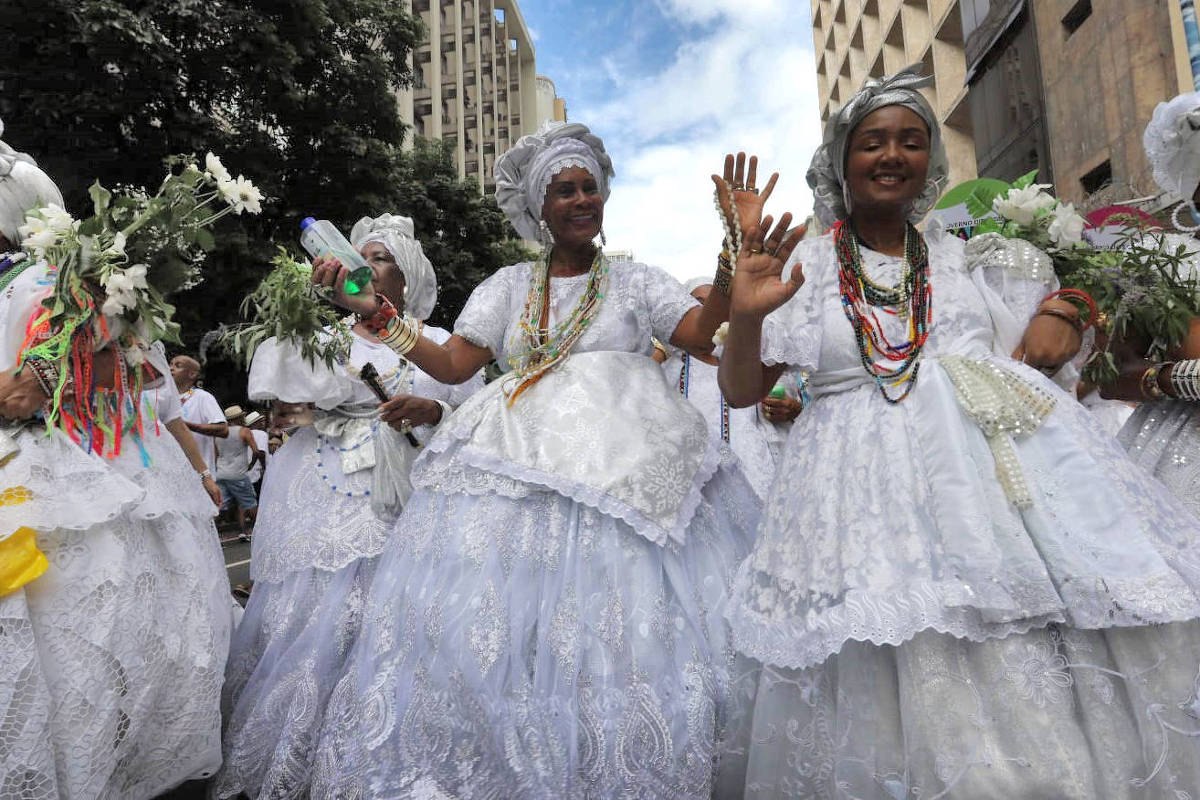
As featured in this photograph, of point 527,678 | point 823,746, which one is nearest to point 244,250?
point 527,678

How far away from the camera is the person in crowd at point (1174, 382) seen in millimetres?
2568

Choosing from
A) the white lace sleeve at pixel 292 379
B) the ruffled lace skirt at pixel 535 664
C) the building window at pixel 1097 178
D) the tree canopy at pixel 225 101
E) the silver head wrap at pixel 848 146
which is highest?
the tree canopy at pixel 225 101

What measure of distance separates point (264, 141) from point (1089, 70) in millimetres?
13574

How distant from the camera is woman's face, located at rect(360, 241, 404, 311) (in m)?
3.88

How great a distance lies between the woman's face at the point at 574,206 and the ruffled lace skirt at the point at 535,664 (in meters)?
1.04

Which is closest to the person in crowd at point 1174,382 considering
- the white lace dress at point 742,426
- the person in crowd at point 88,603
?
the white lace dress at point 742,426

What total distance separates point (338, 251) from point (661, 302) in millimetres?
1146

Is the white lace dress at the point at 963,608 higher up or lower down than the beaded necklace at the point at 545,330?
lower down

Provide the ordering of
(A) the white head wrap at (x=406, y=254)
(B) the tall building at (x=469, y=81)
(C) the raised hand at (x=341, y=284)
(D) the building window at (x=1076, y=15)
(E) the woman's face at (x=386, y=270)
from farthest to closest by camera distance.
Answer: (B) the tall building at (x=469, y=81)
(D) the building window at (x=1076, y=15)
(A) the white head wrap at (x=406, y=254)
(E) the woman's face at (x=386, y=270)
(C) the raised hand at (x=341, y=284)

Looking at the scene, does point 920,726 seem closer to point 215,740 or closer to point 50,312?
point 215,740

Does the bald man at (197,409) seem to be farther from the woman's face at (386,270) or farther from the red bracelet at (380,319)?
the red bracelet at (380,319)

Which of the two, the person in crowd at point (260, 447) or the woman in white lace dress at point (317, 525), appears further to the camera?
the person in crowd at point (260, 447)

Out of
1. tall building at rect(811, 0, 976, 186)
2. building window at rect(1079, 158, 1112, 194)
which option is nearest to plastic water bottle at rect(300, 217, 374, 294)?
building window at rect(1079, 158, 1112, 194)

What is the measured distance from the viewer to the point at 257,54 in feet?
38.2
